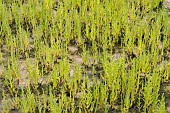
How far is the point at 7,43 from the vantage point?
3.61 metres

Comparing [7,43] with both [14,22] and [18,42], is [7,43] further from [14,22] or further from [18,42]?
[14,22]

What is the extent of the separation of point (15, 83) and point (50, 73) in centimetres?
35

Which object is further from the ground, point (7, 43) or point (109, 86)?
point (7, 43)

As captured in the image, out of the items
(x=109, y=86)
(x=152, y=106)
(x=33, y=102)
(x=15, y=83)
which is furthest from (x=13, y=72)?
(x=152, y=106)

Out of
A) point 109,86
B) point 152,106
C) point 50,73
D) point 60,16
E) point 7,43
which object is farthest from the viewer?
point 60,16

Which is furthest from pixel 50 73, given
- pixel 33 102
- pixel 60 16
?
pixel 60 16

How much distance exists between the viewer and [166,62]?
11.4 ft

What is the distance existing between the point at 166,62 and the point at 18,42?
1570 millimetres

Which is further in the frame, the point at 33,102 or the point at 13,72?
the point at 13,72

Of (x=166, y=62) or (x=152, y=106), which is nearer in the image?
(x=152, y=106)

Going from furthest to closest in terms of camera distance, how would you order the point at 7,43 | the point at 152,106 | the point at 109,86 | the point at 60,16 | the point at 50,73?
the point at 60,16 → the point at 7,43 → the point at 50,73 → the point at 109,86 → the point at 152,106

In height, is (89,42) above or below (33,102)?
above

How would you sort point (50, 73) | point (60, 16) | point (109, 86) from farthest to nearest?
point (60, 16) < point (50, 73) < point (109, 86)

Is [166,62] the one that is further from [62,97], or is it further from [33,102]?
[33,102]
